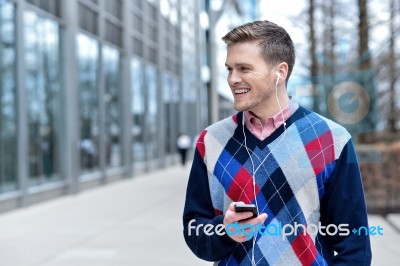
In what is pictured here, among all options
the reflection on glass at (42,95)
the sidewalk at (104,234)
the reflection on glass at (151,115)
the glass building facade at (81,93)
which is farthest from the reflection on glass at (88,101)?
the reflection on glass at (151,115)

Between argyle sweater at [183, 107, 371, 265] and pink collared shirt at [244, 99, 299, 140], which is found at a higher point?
pink collared shirt at [244, 99, 299, 140]

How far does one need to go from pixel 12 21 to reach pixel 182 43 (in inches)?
814

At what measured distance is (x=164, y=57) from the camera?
30.4 m

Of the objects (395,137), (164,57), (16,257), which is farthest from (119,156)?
(16,257)

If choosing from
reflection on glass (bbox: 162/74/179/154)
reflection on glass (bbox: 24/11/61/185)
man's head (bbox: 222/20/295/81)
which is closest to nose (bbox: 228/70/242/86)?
man's head (bbox: 222/20/295/81)

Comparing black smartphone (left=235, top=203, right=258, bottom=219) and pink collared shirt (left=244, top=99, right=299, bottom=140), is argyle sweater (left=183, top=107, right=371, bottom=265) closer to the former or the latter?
pink collared shirt (left=244, top=99, right=299, bottom=140)

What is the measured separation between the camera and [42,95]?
15914 millimetres

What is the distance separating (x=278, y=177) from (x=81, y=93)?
1709cm

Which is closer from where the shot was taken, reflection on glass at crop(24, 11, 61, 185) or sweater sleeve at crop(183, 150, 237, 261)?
sweater sleeve at crop(183, 150, 237, 261)

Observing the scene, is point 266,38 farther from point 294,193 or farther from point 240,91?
point 294,193

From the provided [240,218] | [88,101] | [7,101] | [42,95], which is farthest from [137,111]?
[240,218]

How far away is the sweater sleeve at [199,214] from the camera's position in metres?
2.15

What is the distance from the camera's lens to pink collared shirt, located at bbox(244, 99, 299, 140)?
2178 millimetres

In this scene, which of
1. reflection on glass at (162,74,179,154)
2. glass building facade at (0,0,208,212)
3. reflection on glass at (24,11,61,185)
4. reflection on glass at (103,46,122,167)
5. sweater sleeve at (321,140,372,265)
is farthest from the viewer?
reflection on glass at (162,74,179,154)
